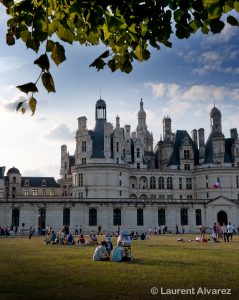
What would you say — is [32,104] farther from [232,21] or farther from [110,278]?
[110,278]

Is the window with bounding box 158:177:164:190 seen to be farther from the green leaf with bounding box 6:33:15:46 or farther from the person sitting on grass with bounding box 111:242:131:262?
the green leaf with bounding box 6:33:15:46

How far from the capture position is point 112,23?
6133 millimetres

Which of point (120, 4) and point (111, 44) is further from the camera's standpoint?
point (111, 44)

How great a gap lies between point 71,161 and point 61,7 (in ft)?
271

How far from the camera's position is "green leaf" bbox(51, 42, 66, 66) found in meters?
5.75

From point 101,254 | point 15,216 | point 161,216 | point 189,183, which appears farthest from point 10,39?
point 189,183

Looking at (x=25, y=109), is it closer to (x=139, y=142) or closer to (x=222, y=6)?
(x=222, y=6)

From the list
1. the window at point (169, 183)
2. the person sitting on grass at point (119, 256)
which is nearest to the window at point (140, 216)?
the window at point (169, 183)

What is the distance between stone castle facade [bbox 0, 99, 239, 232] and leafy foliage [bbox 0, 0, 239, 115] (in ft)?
180

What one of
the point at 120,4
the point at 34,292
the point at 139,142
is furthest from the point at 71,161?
the point at 120,4

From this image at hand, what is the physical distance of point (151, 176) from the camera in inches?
3093

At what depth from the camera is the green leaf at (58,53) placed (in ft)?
18.9

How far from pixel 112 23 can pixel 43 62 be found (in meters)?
1.29

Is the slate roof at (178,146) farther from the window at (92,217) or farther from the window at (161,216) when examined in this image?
the window at (92,217)
